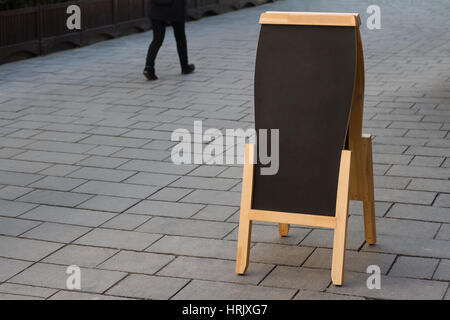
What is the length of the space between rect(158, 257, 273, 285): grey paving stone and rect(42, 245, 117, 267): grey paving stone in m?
0.46

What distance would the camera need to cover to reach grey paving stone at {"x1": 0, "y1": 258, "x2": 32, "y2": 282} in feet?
16.4

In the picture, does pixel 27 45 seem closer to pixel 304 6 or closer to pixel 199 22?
pixel 199 22

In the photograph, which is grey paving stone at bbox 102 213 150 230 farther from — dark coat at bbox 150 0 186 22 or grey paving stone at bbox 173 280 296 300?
dark coat at bbox 150 0 186 22

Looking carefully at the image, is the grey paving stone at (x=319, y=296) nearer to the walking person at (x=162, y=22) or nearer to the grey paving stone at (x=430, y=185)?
the grey paving stone at (x=430, y=185)

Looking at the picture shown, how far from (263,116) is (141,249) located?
3.99 feet

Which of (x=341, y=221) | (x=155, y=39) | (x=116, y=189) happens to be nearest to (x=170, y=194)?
(x=116, y=189)

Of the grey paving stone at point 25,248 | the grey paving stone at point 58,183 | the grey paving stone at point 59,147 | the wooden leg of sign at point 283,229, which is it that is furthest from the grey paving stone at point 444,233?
the grey paving stone at point 59,147

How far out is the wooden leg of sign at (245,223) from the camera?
493 cm

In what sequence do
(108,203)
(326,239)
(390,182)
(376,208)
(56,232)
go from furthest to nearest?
(390,182), (108,203), (376,208), (56,232), (326,239)

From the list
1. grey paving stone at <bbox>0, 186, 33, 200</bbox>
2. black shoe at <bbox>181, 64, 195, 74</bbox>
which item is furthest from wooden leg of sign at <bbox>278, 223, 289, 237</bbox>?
black shoe at <bbox>181, 64, 195, 74</bbox>

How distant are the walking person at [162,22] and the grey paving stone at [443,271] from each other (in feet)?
22.4

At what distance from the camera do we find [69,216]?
6.07 m

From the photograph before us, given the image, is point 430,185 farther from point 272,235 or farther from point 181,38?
point 181,38

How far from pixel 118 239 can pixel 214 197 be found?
111 cm
